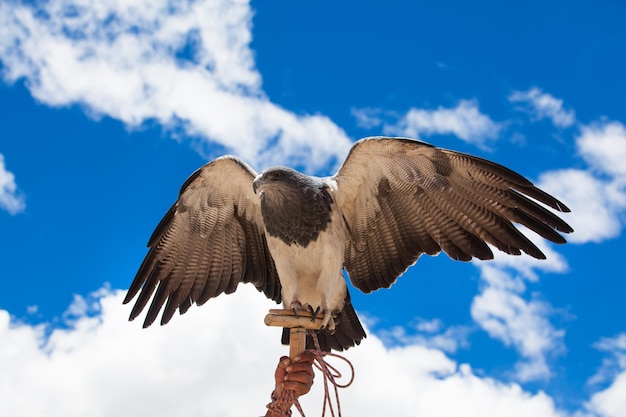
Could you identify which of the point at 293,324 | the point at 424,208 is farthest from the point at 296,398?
the point at 424,208

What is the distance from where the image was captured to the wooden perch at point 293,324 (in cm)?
490

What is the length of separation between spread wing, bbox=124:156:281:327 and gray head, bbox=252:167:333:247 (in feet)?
2.70

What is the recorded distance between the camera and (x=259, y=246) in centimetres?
708

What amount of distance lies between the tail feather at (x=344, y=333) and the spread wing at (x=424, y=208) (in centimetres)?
34

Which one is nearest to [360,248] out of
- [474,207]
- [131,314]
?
[474,207]

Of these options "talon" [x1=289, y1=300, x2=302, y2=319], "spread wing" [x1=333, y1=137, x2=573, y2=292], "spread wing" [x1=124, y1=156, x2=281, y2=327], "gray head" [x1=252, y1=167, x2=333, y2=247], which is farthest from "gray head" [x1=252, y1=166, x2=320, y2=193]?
"talon" [x1=289, y1=300, x2=302, y2=319]

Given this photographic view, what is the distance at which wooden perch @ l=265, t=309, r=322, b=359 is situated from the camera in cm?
490

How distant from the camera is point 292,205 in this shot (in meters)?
6.04

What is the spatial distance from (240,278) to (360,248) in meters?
1.23

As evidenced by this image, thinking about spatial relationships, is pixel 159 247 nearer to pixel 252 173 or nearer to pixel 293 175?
pixel 252 173

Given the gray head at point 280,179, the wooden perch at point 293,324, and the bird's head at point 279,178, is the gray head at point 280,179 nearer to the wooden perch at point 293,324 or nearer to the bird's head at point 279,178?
the bird's head at point 279,178

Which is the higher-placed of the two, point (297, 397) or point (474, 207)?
point (474, 207)

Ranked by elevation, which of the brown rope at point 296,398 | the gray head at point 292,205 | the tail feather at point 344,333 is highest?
the gray head at point 292,205

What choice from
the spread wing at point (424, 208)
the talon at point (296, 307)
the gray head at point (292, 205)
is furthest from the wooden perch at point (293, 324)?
the spread wing at point (424, 208)
